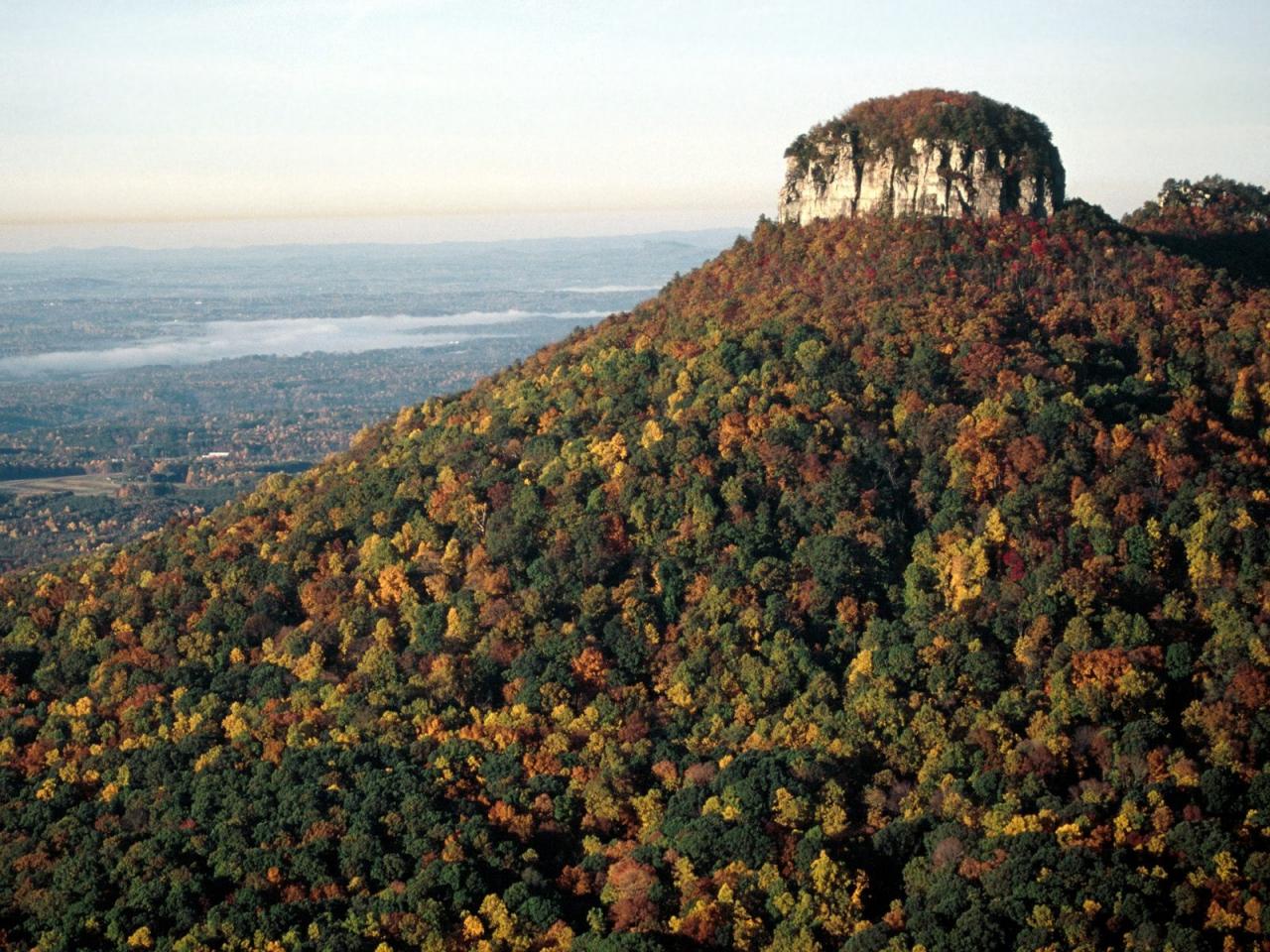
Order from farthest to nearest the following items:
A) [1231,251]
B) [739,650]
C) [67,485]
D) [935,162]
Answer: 1. [67,485]
2. [1231,251]
3. [935,162]
4. [739,650]

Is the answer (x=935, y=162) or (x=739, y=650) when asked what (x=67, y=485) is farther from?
(x=739, y=650)

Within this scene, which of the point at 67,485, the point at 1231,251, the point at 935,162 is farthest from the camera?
the point at 67,485

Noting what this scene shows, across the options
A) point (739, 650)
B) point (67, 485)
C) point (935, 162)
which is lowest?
point (67, 485)

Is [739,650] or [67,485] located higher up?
[739,650]

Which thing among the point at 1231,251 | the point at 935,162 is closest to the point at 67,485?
the point at 935,162

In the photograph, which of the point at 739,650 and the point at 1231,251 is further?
the point at 1231,251

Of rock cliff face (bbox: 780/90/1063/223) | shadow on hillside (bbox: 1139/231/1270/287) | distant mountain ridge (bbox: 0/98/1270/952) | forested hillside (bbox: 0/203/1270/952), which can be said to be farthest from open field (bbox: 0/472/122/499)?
shadow on hillside (bbox: 1139/231/1270/287)

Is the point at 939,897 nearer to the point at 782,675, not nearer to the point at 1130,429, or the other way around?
the point at 782,675
